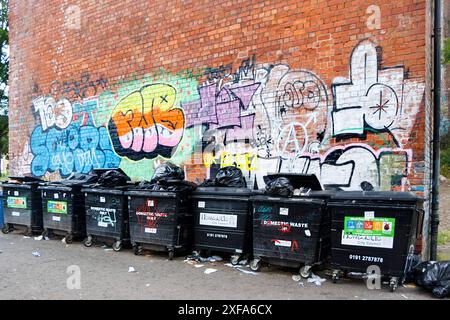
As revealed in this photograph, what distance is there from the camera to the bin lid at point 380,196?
4819 millimetres

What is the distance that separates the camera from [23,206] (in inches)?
350

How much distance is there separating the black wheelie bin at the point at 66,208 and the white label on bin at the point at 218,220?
9.70 ft

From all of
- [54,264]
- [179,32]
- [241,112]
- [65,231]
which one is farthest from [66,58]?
[54,264]

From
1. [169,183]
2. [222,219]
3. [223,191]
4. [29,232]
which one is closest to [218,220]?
[222,219]

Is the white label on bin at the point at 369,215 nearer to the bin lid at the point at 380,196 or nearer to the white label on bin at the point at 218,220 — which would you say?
the bin lid at the point at 380,196

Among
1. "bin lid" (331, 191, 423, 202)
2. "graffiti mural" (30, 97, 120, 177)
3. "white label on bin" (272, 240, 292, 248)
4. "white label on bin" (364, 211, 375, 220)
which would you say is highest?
"graffiti mural" (30, 97, 120, 177)

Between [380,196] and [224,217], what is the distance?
232 centimetres

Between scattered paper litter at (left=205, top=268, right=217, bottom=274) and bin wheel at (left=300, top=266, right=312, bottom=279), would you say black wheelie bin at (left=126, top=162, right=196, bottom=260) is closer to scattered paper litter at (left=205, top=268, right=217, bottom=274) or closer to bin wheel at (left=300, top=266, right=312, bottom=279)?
scattered paper litter at (left=205, top=268, right=217, bottom=274)

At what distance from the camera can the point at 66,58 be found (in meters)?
11.2

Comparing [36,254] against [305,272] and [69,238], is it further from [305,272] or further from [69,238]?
[305,272]

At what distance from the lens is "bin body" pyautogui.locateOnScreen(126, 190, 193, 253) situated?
21.4ft

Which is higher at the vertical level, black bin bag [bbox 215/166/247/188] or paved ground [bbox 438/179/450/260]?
black bin bag [bbox 215/166/247/188]

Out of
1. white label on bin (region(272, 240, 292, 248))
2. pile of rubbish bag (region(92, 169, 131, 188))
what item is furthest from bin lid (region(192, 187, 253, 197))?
pile of rubbish bag (region(92, 169, 131, 188))

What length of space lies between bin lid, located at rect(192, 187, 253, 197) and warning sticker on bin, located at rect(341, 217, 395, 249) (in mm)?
1525
